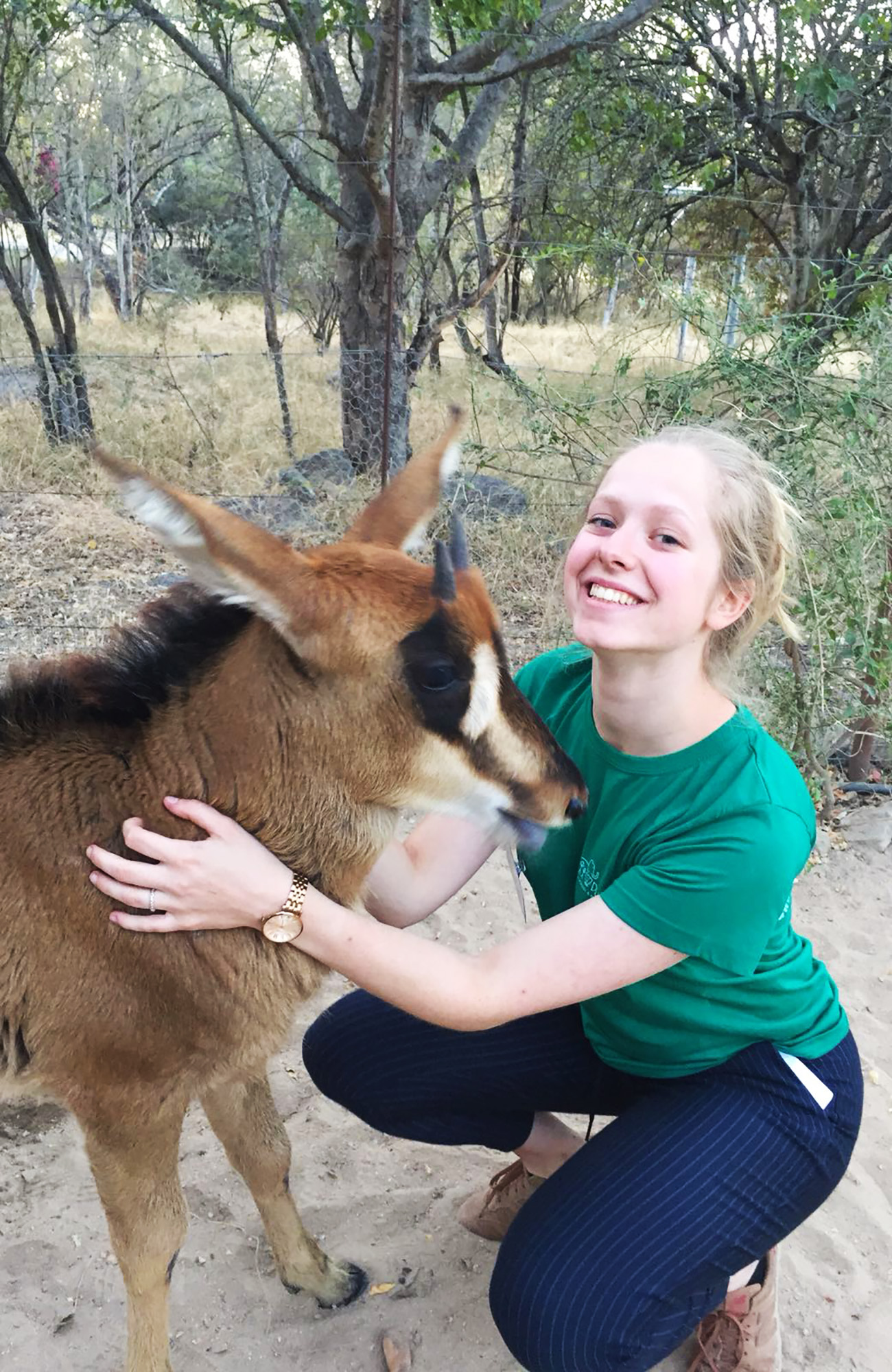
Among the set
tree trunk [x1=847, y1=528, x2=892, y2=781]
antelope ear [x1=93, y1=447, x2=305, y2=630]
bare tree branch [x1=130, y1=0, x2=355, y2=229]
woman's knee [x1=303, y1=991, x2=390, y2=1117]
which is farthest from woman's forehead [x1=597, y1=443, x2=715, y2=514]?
bare tree branch [x1=130, y1=0, x2=355, y2=229]

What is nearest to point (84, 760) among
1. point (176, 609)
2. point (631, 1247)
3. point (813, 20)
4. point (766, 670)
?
point (176, 609)

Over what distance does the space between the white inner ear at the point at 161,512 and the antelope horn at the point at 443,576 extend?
40 cm

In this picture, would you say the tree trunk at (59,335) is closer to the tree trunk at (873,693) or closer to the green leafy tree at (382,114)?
the green leafy tree at (382,114)

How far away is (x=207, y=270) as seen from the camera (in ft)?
79.3

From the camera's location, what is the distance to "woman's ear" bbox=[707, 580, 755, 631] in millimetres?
2158

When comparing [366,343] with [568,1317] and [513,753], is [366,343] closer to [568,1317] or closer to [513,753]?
[513,753]

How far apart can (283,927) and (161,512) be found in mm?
857

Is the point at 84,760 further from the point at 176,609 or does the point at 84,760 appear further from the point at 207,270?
the point at 207,270

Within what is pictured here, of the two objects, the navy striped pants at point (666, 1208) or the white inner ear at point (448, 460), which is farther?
the white inner ear at point (448, 460)

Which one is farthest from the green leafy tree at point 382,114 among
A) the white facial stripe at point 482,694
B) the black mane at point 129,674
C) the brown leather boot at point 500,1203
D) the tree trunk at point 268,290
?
the brown leather boot at point 500,1203

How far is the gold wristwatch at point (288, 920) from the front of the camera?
194 cm

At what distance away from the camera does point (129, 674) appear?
203 centimetres

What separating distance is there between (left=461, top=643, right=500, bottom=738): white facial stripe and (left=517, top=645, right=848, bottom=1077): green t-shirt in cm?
47

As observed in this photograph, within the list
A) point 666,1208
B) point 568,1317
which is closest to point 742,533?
point 666,1208
